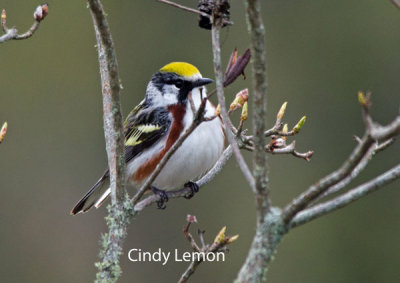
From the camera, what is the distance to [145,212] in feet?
34.6

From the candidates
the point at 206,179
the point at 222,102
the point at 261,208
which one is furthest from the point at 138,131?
the point at 261,208

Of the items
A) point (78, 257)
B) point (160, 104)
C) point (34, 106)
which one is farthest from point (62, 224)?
point (160, 104)

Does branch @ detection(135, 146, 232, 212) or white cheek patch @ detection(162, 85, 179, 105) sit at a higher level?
white cheek patch @ detection(162, 85, 179, 105)

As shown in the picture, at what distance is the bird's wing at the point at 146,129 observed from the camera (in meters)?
5.09

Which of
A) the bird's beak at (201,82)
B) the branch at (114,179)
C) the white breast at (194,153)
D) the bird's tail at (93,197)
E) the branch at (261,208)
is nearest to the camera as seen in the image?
the branch at (261,208)

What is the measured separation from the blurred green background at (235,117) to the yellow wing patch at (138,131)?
4664 mm

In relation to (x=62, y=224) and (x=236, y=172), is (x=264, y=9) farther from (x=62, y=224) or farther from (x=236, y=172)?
(x=62, y=224)

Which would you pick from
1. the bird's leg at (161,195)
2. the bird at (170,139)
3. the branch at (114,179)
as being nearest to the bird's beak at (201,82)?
the bird at (170,139)

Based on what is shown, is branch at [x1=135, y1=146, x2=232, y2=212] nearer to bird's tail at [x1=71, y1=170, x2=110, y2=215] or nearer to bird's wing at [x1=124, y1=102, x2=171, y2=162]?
bird's wing at [x1=124, y1=102, x2=171, y2=162]

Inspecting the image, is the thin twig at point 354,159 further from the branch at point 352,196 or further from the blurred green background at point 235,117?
the blurred green background at point 235,117

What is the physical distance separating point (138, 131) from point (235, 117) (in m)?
5.81

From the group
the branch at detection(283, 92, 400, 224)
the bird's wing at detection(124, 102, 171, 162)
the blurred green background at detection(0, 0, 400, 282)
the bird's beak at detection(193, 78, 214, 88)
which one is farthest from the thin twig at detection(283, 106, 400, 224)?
the blurred green background at detection(0, 0, 400, 282)

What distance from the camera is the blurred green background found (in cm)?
999

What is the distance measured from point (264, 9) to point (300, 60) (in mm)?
1350
